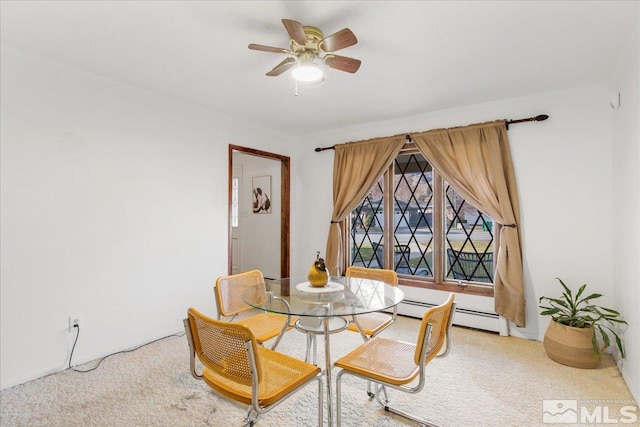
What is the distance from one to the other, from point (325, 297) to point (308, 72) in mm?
1442

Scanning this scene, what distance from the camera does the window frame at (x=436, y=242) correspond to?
11.3 feet

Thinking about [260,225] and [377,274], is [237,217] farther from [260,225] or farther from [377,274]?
[377,274]

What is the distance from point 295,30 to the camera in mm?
1697

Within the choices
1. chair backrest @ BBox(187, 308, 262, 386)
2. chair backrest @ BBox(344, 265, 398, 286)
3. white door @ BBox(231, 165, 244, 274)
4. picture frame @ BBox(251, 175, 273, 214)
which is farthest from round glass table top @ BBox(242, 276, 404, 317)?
white door @ BBox(231, 165, 244, 274)

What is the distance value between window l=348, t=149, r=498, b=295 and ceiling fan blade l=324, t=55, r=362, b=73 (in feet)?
6.56

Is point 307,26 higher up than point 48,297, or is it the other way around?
point 307,26

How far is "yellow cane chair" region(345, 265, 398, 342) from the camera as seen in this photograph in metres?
2.16

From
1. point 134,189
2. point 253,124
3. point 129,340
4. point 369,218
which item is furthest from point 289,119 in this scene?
point 129,340

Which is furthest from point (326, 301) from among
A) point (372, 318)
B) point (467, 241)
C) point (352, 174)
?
point (352, 174)

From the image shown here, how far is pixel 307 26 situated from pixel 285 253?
3.26 meters

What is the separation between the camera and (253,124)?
4074 mm

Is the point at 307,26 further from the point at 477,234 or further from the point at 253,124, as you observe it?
the point at 477,234

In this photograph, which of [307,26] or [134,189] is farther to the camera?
[134,189]

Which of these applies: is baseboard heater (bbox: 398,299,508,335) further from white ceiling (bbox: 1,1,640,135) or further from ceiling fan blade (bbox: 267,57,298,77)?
ceiling fan blade (bbox: 267,57,298,77)
